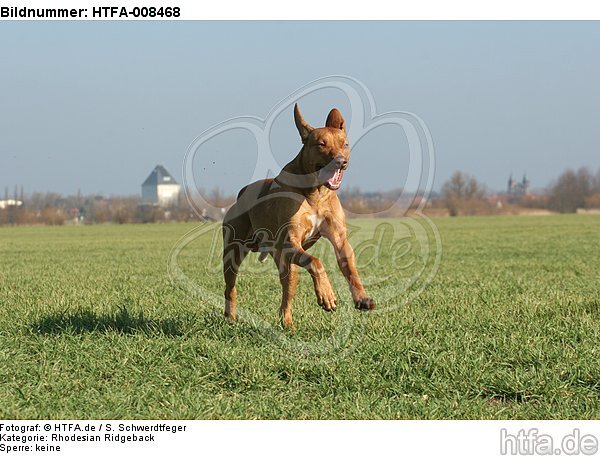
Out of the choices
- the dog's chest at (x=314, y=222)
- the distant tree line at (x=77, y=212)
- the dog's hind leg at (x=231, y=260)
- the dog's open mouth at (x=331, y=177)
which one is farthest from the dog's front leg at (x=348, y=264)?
the distant tree line at (x=77, y=212)

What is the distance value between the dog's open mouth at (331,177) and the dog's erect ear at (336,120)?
1.51 ft

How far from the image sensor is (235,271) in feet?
32.2

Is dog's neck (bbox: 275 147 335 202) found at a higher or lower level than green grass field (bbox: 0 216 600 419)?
higher

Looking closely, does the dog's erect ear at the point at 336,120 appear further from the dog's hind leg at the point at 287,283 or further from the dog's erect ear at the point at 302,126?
the dog's hind leg at the point at 287,283

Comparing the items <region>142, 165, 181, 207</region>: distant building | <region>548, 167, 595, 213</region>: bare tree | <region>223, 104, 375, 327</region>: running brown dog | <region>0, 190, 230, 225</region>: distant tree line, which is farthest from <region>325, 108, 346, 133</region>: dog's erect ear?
<region>548, 167, 595, 213</region>: bare tree

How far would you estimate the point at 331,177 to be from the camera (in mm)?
7855

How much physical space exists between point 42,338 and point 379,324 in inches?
146

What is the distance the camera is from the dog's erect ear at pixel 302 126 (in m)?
8.02

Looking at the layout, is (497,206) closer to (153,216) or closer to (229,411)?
(153,216)

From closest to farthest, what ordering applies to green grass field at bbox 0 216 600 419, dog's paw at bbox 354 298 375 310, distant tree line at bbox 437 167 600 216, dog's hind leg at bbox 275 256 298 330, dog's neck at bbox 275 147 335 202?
green grass field at bbox 0 216 600 419, dog's paw at bbox 354 298 375 310, dog's neck at bbox 275 147 335 202, dog's hind leg at bbox 275 256 298 330, distant tree line at bbox 437 167 600 216

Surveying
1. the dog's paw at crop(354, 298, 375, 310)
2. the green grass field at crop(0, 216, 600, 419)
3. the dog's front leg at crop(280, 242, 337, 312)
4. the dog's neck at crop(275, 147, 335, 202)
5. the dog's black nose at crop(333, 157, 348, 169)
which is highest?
the dog's black nose at crop(333, 157, 348, 169)

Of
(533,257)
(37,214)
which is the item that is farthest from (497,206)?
(533,257)

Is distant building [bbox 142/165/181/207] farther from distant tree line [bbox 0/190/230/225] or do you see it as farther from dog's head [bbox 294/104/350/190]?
dog's head [bbox 294/104/350/190]

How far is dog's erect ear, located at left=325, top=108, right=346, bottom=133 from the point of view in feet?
26.2
